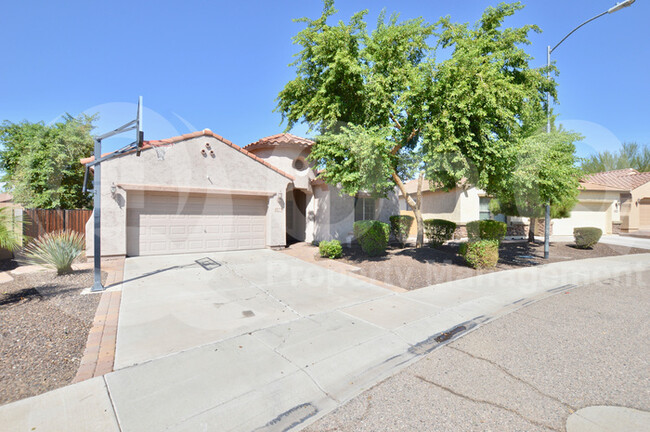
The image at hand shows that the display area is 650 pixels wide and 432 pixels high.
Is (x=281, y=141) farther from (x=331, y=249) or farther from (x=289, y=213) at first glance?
(x=331, y=249)

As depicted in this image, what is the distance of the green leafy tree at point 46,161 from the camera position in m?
17.2

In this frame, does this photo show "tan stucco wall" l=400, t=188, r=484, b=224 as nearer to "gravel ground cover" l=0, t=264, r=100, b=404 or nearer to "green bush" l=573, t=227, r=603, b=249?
"green bush" l=573, t=227, r=603, b=249

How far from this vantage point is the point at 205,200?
40.1 ft

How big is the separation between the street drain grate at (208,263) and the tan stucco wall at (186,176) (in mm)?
2729

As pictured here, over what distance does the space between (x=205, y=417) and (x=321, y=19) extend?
11010 mm

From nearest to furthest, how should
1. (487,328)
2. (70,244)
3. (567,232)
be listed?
1. (487,328)
2. (70,244)
3. (567,232)

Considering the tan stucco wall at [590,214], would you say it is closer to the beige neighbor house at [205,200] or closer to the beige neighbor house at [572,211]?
the beige neighbor house at [572,211]

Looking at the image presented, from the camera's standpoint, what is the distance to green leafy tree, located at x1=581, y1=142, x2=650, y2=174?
124 feet

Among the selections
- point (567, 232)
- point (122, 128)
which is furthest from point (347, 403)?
point (567, 232)

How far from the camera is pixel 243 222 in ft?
42.9

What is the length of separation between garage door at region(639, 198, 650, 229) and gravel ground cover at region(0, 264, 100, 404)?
33570mm

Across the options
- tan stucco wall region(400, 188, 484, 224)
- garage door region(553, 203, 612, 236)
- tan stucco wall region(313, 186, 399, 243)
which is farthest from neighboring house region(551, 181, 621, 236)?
tan stucco wall region(313, 186, 399, 243)

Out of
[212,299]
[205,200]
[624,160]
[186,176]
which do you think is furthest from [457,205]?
[624,160]

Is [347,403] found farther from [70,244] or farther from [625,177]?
[625,177]
